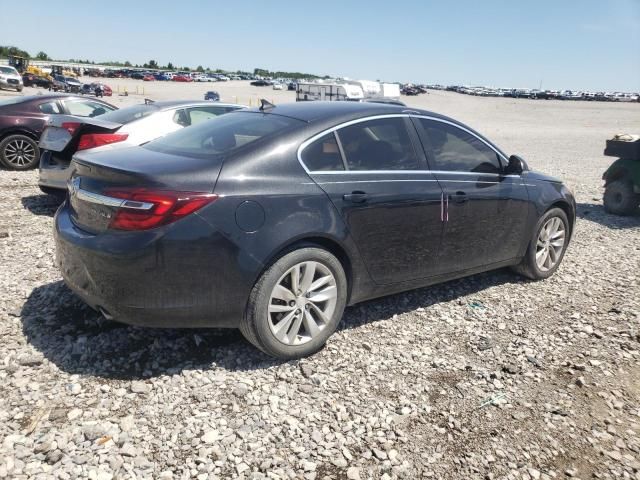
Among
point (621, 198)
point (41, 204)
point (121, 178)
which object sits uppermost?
point (121, 178)

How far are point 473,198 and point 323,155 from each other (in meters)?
1.51

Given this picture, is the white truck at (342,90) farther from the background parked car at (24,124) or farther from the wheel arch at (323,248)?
the wheel arch at (323,248)

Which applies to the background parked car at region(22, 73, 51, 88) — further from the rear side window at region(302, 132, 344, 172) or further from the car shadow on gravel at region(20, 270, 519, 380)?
the rear side window at region(302, 132, 344, 172)

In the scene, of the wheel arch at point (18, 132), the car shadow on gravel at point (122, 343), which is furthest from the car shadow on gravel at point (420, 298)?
the wheel arch at point (18, 132)

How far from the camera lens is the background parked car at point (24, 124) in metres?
9.15

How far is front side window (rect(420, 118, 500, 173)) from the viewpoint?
4.23m

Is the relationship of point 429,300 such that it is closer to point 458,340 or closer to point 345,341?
point 458,340

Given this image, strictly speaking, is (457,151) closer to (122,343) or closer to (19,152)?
(122,343)

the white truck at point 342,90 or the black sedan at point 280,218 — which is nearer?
the black sedan at point 280,218

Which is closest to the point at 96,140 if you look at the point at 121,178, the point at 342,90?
the point at 121,178

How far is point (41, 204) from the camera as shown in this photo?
24.5 ft

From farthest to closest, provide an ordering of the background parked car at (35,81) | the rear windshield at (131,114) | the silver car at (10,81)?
the background parked car at (35,81), the silver car at (10,81), the rear windshield at (131,114)

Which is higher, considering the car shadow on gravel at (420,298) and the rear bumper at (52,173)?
the rear bumper at (52,173)

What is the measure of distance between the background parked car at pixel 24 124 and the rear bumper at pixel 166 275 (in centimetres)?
712
